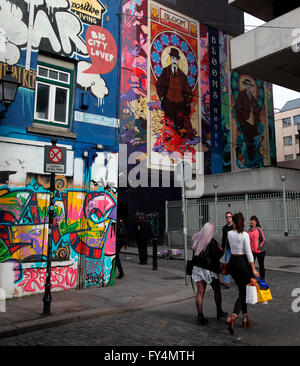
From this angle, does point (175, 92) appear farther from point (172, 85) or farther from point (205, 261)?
point (205, 261)

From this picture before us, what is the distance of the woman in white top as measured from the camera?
5.23 meters

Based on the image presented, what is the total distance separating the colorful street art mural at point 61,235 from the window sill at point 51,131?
109cm

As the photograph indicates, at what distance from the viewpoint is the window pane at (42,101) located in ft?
27.9

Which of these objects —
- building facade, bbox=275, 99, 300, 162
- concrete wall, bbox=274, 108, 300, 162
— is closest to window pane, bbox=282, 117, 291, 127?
building facade, bbox=275, 99, 300, 162

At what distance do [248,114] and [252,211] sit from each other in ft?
48.3

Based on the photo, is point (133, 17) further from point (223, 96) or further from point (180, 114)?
point (223, 96)

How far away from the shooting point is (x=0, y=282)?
732cm

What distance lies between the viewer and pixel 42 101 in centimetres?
856

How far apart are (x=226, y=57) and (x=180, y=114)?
7.97 metres

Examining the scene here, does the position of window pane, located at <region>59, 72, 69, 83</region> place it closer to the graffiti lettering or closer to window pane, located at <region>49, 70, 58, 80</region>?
window pane, located at <region>49, 70, 58, 80</region>

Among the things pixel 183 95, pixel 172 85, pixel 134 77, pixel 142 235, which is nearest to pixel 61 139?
pixel 142 235

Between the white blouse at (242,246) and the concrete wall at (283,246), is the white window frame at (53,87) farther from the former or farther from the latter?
the concrete wall at (283,246)

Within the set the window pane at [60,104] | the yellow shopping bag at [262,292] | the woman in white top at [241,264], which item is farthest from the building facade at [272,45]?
the yellow shopping bag at [262,292]

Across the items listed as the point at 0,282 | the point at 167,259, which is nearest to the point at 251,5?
the point at 167,259
